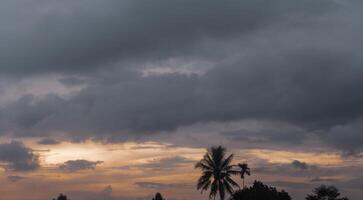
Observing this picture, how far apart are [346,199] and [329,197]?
265 centimetres

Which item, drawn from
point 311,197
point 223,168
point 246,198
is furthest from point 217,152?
point 311,197

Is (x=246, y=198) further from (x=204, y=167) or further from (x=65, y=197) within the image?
(x=65, y=197)

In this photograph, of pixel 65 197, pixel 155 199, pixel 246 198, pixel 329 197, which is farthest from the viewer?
pixel 65 197

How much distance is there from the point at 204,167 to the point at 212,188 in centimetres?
382

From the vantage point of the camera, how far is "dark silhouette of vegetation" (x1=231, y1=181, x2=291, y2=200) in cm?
8475

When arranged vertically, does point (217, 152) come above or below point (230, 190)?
above

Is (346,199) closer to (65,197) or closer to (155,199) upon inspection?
(155,199)

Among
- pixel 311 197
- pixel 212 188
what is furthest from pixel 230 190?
Answer: pixel 311 197

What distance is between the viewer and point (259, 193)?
8506 centimetres

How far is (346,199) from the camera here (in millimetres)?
91812

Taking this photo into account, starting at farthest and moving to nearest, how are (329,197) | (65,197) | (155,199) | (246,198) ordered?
1. (65,197)
2. (155,199)
3. (329,197)
4. (246,198)

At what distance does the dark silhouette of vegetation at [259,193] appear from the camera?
8475 cm

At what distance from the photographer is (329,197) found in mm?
91812

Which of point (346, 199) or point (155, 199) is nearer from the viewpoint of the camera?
point (346, 199)
